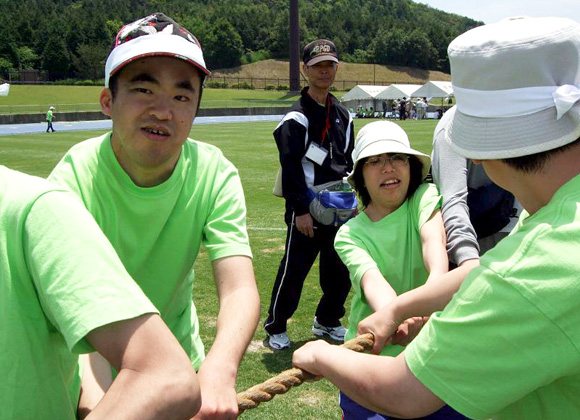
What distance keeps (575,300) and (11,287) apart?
1221 mm

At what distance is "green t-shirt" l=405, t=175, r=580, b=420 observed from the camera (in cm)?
141

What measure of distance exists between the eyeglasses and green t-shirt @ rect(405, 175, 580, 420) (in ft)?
6.58

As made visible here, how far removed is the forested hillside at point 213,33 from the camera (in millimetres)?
92125

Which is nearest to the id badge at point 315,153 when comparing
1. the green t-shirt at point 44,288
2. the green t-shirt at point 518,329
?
the green t-shirt at point 518,329

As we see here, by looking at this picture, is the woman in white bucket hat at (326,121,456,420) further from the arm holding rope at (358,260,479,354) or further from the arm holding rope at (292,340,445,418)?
the arm holding rope at (292,340,445,418)

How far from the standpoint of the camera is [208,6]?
467 feet

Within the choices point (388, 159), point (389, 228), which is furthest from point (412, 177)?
point (389, 228)

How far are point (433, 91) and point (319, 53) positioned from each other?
5437 cm

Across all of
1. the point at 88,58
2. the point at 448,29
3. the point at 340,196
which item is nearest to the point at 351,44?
the point at 448,29

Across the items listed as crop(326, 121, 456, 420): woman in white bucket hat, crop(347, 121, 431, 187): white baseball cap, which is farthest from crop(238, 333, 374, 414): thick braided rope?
crop(347, 121, 431, 187): white baseball cap

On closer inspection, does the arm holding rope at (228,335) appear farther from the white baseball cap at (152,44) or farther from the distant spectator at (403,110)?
the distant spectator at (403,110)

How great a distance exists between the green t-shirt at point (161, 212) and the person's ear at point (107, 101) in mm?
130

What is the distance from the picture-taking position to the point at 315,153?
5.80 metres

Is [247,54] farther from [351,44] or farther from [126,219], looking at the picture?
[126,219]
